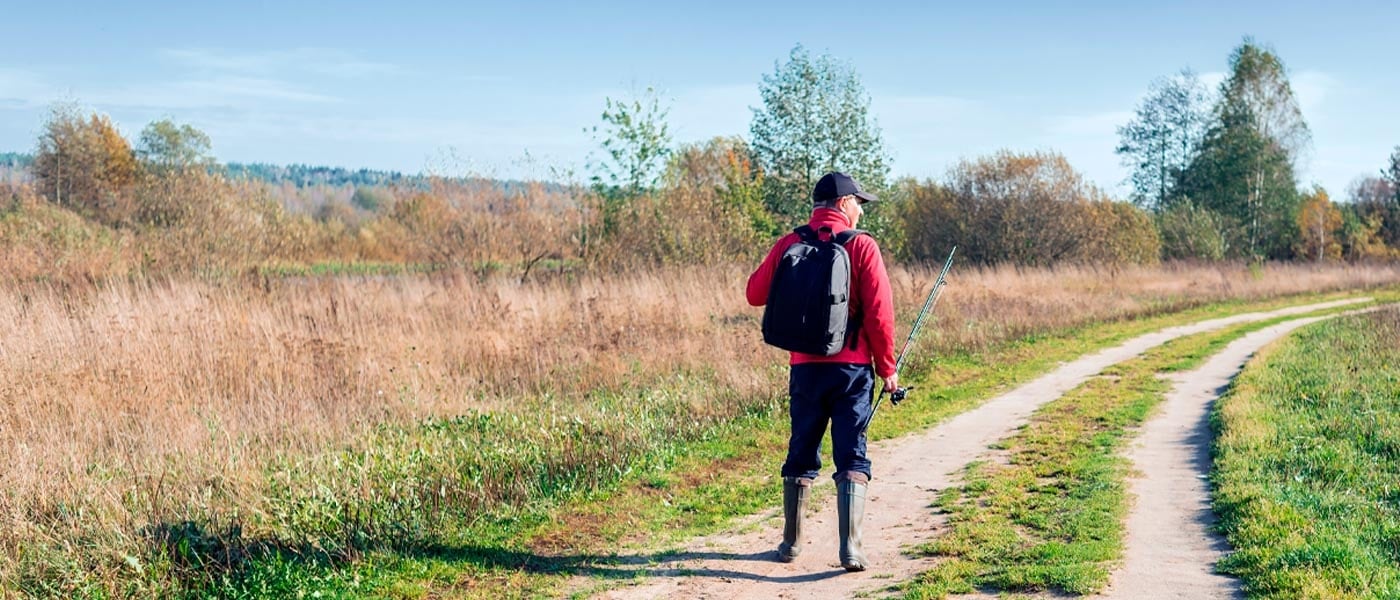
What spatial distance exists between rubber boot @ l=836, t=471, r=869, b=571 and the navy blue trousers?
0.06 metres

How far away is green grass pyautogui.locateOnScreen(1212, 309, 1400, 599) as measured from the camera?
5.70 metres

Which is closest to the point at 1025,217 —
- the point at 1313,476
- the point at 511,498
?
the point at 1313,476

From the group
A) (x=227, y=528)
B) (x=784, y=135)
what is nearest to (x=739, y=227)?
(x=784, y=135)

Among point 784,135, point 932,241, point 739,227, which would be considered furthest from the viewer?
point 932,241

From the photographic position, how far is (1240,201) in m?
47.8

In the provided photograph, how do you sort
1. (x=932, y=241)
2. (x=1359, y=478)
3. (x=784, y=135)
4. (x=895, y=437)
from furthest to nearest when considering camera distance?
(x=932, y=241), (x=784, y=135), (x=895, y=437), (x=1359, y=478)

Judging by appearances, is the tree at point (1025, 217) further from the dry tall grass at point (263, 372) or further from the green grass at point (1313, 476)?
the green grass at point (1313, 476)

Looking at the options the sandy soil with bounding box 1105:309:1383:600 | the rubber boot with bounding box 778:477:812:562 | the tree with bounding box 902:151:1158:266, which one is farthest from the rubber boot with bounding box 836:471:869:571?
the tree with bounding box 902:151:1158:266

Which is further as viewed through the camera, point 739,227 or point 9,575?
point 739,227

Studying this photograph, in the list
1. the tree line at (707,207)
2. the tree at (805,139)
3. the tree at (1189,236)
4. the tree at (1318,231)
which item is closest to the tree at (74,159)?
the tree line at (707,207)

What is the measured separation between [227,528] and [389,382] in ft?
16.7

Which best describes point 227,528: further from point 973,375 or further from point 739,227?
point 739,227

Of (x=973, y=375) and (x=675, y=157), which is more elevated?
(x=675, y=157)

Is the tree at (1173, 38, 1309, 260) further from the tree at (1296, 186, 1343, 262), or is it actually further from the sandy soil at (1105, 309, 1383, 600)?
the sandy soil at (1105, 309, 1383, 600)
